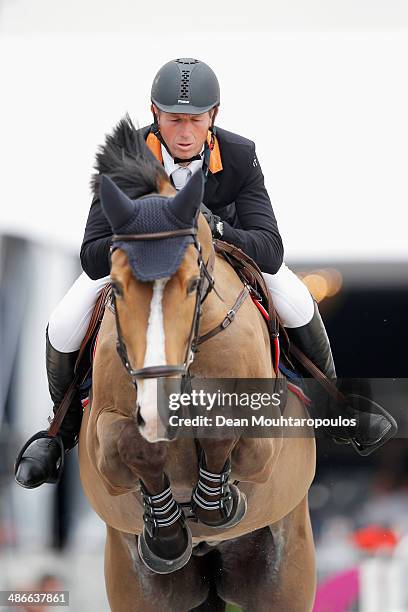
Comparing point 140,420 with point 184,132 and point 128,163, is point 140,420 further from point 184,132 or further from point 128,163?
point 184,132

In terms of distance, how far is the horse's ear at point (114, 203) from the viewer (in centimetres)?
233

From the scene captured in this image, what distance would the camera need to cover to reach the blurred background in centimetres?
639

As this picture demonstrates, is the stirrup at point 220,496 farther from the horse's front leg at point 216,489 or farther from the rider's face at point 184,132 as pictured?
the rider's face at point 184,132

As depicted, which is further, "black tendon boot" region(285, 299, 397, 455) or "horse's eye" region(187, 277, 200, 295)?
"black tendon boot" region(285, 299, 397, 455)

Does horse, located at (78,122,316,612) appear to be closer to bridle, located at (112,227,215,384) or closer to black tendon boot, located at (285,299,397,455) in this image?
bridle, located at (112,227,215,384)

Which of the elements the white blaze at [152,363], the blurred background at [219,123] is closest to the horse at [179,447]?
the white blaze at [152,363]

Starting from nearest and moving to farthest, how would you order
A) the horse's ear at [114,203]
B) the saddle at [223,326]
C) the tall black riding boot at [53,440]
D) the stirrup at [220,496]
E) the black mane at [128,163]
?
the horse's ear at [114,203] → the black mane at [128,163] → the stirrup at [220,496] → the saddle at [223,326] → the tall black riding boot at [53,440]

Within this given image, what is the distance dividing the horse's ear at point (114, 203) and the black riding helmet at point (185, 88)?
0.68 meters

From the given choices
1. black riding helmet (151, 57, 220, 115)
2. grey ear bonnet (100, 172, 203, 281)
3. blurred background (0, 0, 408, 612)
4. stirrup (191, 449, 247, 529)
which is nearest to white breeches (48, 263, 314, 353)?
black riding helmet (151, 57, 220, 115)

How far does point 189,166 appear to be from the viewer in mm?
3029

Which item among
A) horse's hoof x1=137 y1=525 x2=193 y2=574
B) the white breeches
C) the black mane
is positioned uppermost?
the black mane

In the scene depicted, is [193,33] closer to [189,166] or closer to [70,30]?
[70,30]

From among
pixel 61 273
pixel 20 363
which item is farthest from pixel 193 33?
pixel 20 363

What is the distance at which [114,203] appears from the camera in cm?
235
